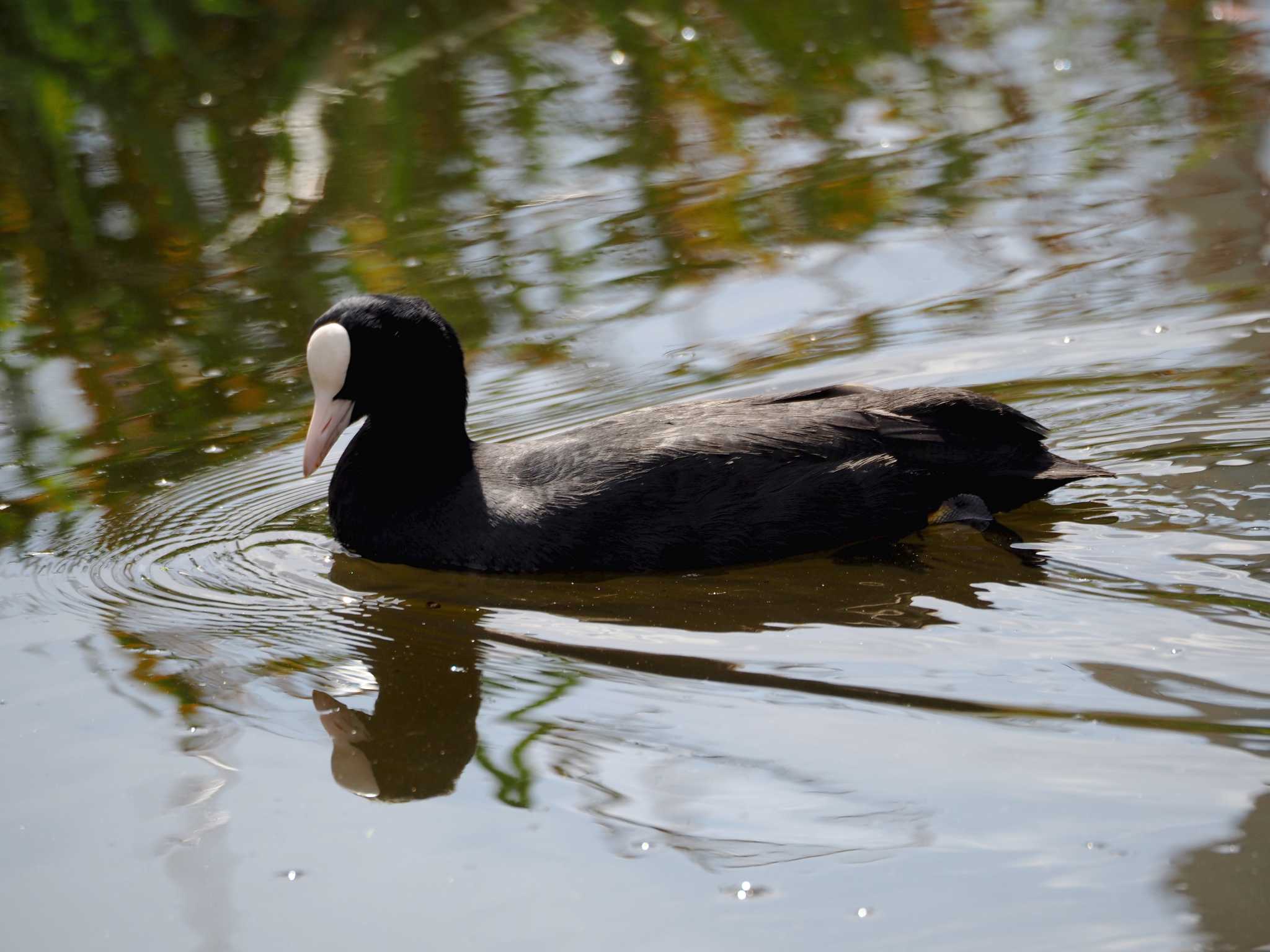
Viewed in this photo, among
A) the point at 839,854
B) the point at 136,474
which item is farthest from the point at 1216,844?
the point at 136,474

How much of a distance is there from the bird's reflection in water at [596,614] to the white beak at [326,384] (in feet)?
0.95

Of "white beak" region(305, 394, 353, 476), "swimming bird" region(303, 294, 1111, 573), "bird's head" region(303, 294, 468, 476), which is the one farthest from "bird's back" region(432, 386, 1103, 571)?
"white beak" region(305, 394, 353, 476)

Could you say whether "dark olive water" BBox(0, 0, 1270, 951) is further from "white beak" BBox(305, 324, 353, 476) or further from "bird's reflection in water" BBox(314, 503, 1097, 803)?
"white beak" BBox(305, 324, 353, 476)

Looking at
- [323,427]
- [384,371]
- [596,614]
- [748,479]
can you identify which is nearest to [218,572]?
[323,427]

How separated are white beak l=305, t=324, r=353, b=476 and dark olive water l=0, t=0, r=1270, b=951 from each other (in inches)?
11.7

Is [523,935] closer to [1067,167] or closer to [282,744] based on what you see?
[282,744]

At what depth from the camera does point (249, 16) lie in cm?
892

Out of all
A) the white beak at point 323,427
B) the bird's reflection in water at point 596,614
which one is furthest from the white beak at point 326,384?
the bird's reflection in water at point 596,614

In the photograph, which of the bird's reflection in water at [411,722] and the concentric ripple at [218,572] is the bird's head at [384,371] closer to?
the concentric ripple at [218,572]

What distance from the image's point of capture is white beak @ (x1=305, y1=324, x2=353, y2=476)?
12.4 feet

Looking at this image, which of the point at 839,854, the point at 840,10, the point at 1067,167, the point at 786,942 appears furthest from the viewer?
the point at 840,10

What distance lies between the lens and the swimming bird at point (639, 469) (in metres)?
3.59

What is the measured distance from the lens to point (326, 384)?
382cm

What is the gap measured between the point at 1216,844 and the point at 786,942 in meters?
0.66
